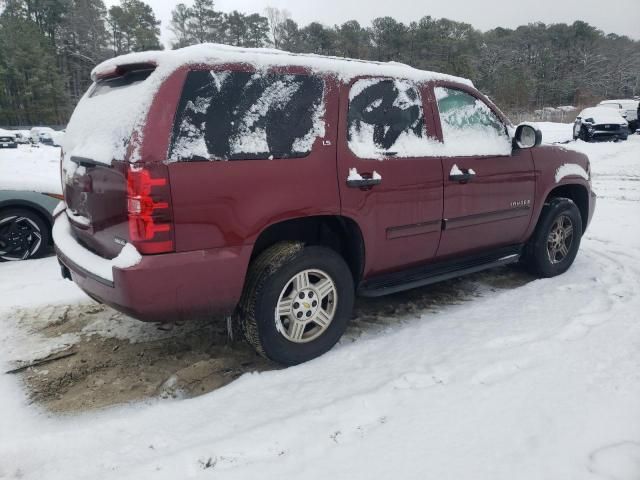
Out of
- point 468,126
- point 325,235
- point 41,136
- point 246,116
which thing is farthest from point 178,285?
point 41,136

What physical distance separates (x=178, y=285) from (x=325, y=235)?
1118 millimetres

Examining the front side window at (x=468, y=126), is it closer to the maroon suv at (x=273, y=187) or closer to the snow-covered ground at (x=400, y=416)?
the maroon suv at (x=273, y=187)

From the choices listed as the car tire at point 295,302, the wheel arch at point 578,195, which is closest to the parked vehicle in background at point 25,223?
the car tire at point 295,302

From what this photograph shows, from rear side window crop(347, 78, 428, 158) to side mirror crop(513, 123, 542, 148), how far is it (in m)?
1.06

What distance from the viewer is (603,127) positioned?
18625 mm

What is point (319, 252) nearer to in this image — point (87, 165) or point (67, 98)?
point (87, 165)

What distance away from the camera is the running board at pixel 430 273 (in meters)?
3.44

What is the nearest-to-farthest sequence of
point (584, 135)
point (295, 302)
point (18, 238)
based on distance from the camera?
point (295, 302), point (18, 238), point (584, 135)

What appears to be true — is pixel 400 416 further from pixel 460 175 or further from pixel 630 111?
pixel 630 111

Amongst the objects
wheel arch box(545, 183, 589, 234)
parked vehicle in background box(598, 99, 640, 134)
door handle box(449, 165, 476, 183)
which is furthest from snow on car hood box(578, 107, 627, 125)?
door handle box(449, 165, 476, 183)

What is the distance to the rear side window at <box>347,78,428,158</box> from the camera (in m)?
3.18

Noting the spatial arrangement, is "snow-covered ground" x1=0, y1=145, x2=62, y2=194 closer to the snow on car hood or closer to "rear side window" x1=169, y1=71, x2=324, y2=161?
"rear side window" x1=169, y1=71, x2=324, y2=161

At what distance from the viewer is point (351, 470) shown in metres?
2.12

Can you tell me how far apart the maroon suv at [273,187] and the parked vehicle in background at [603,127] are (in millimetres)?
17354
